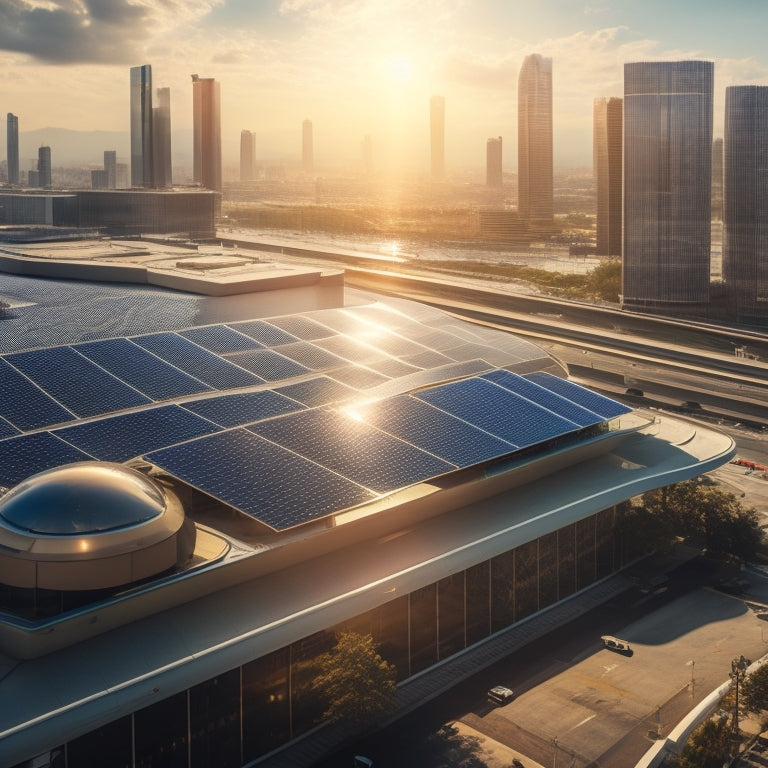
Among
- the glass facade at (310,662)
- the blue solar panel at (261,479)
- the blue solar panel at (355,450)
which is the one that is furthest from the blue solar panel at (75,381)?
the glass facade at (310,662)

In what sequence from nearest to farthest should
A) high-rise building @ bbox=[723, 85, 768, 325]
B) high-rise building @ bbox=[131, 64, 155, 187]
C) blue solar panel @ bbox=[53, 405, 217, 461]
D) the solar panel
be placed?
blue solar panel @ bbox=[53, 405, 217, 461] < the solar panel < high-rise building @ bbox=[723, 85, 768, 325] < high-rise building @ bbox=[131, 64, 155, 187]

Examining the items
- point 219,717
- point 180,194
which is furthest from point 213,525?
point 180,194

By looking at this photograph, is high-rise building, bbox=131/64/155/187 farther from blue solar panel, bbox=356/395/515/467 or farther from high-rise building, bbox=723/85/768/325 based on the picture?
blue solar panel, bbox=356/395/515/467

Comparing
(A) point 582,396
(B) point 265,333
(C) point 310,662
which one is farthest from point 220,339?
(C) point 310,662

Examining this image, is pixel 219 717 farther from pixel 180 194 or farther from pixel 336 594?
pixel 180 194

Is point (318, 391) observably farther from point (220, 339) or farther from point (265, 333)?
point (265, 333)

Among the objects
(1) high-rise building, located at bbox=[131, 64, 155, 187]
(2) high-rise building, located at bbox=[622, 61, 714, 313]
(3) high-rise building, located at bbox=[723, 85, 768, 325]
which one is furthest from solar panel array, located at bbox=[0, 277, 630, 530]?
(1) high-rise building, located at bbox=[131, 64, 155, 187]
